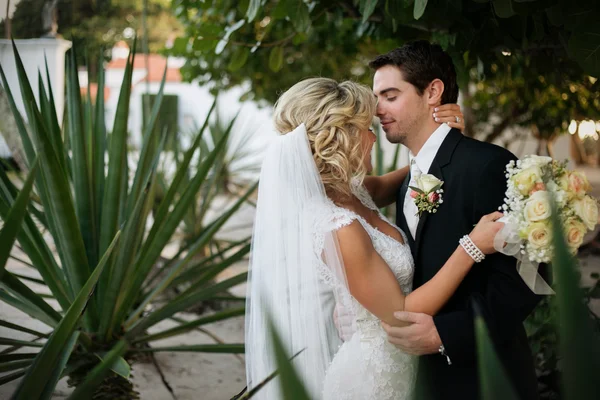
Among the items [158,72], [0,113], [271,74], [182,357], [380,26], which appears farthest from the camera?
[158,72]

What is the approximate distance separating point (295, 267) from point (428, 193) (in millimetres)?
572

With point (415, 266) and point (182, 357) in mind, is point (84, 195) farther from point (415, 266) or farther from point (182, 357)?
point (182, 357)

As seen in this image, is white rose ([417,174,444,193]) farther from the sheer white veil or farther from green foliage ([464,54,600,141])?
green foliage ([464,54,600,141])

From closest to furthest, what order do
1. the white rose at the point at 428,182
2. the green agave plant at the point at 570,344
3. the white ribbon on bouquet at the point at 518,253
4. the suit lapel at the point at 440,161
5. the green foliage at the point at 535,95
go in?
the green agave plant at the point at 570,344 → the white ribbon on bouquet at the point at 518,253 → the white rose at the point at 428,182 → the suit lapel at the point at 440,161 → the green foliage at the point at 535,95

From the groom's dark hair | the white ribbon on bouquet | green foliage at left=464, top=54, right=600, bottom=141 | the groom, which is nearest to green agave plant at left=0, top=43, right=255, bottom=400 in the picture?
the groom

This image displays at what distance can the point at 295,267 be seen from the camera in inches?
93.4

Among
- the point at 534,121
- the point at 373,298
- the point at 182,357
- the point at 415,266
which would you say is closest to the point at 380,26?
the point at 415,266

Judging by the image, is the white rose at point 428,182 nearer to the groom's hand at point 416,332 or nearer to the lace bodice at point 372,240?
the lace bodice at point 372,240

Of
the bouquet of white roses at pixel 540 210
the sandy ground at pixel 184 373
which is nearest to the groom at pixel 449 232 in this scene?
the bouquet of white roses at pixel 540 210

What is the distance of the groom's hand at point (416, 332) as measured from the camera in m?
2.21

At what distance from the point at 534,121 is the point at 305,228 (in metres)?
5.45

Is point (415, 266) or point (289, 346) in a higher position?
point (415, 266)

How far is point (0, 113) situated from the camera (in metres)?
6.14

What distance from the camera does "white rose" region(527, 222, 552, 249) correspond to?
6.22ft
